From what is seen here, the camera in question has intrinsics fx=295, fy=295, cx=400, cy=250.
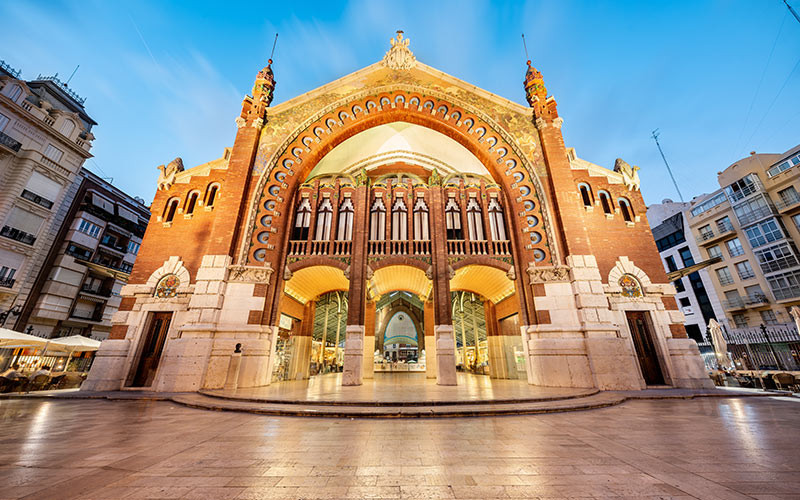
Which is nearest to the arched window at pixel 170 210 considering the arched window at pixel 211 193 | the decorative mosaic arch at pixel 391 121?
the arched window at pixel 211 193

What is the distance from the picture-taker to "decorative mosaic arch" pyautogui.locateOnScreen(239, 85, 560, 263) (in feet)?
51.2

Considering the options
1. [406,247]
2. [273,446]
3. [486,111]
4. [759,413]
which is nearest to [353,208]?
[406,247]

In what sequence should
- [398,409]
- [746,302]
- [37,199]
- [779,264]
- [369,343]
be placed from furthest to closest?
1. [746,302]
2. [779,264]
3. [37,199]
4. [369,343]
5. [398,409]

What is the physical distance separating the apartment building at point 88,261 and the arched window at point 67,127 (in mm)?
4698

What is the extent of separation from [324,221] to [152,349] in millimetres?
9999

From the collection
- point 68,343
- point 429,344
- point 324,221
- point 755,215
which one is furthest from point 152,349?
point 755,215

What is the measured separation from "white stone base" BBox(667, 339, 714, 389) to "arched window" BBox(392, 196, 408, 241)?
44.4ft

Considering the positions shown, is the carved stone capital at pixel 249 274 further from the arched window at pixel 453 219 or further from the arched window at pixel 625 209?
the arched window at pixel 625 209

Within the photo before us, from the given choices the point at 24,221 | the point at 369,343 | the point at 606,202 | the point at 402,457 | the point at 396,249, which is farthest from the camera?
the point at 24,221

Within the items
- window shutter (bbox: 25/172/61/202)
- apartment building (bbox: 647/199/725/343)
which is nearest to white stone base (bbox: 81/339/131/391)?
window shutter (bbox: 25/172/61/202)

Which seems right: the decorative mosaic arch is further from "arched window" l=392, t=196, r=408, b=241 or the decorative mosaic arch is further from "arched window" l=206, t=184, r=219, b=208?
"arched window" l=392, t=196, r=408, b=241

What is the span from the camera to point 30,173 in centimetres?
2300

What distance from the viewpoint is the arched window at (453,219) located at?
16.5m

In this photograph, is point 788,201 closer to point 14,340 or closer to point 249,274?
point 249,274
